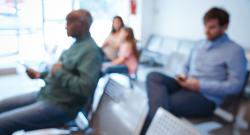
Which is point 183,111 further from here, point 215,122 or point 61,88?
point 61,88

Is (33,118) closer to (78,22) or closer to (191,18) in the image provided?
(78,22)

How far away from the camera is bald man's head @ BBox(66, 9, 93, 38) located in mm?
1357

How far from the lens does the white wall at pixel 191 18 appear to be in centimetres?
329

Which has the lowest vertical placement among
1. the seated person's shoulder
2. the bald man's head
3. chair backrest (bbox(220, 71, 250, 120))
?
chair backrest (bbox(220, 71, 250, 120))

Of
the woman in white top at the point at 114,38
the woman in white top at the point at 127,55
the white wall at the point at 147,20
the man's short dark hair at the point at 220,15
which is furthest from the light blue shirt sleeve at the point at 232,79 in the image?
the white wall at the point at 147,20

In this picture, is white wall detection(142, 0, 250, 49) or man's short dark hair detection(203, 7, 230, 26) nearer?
man's short dark hair detection(203, 7, 230, 26)

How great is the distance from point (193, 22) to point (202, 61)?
2.66 metres

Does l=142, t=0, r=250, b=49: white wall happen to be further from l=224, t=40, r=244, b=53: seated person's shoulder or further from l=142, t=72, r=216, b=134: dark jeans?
l=142, t=72, r=216, b=134: dark jeans

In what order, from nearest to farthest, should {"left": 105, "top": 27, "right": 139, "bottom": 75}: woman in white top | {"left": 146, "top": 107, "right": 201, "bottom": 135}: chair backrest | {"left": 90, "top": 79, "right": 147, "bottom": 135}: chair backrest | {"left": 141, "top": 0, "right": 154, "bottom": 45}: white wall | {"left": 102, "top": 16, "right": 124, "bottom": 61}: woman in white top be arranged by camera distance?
1. {"left": 146, "top": 107, "right": 201, "bottom": 135}: chair backrest
2. {"left": 90, "top": 79, "right": 147, "bottom": 135}: chair backrest
3. {"left": 102, "top": 16, "right": 124, "bottom": 61}: woman in white top
4. {"left": 105, "top": 27, "right": 139, "bottom": 75}: woman in white top
5. {"left": 141, "top": 0, "right": 154, "bottom": 45}: white wall

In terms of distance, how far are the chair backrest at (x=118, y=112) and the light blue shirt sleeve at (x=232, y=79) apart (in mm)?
553

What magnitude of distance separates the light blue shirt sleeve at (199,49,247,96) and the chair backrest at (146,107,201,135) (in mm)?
591

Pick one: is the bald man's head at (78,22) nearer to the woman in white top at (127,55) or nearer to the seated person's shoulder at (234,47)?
the seated person's shoulder at (234,47)

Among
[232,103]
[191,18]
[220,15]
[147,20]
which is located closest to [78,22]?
[220,15]

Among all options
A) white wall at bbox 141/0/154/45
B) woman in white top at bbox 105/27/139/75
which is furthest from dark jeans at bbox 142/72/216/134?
white wall at bbox 141/0/154/45
